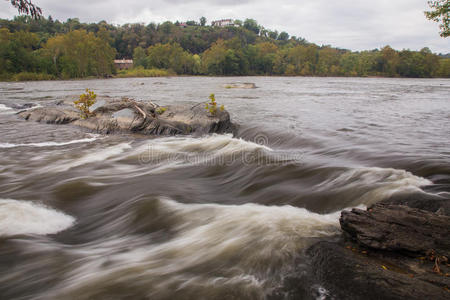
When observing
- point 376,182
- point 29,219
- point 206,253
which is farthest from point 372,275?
point 29,219

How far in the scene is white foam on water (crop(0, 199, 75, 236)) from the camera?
4102 millimetres

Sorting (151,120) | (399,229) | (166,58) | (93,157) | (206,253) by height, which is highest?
(166,58)

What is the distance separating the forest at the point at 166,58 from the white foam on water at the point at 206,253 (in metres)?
61.6

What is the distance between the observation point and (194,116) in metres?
11.1

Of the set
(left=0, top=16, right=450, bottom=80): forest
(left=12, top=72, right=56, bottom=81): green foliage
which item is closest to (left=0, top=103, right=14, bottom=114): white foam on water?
(left=0, top=16, right=450, bottom=80): forest

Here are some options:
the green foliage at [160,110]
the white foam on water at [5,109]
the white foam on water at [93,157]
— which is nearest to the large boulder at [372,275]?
the white foam on water at [93,157]

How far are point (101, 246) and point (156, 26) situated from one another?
8307 inches

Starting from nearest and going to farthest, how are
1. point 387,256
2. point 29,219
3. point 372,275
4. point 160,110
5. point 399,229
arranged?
1. point 372,275
2. point 387,256
3. point 399,229
4. point 29,219
5. point 160,110

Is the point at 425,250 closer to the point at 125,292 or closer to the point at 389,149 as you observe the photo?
the point at 125,292

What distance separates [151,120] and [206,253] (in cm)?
783

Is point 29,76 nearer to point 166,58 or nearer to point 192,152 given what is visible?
point 166,58

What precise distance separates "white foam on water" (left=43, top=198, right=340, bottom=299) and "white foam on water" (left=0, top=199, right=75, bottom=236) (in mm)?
789

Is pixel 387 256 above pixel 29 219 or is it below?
above

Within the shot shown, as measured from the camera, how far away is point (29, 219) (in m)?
4.41
